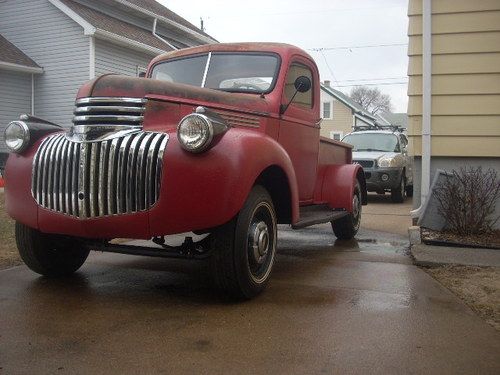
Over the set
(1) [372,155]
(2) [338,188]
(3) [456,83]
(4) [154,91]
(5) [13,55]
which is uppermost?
(5) [13,55]

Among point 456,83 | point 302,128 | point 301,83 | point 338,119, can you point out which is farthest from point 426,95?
point 338,119

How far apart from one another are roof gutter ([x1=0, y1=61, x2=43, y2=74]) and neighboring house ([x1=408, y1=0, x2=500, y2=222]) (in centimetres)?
1185

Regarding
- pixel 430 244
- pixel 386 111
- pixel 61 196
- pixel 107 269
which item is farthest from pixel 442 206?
pixel 386 111

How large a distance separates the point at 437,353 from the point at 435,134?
14.8 feet

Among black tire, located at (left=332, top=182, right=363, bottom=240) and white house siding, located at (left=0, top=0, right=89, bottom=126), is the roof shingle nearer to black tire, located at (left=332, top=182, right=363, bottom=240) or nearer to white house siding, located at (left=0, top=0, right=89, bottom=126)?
white house siding, located at (left=0, top=0, right=89, bottom=126)

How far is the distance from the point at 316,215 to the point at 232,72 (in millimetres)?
1766

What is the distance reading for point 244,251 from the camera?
3.78m

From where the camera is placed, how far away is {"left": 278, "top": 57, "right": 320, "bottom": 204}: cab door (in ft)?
17.4

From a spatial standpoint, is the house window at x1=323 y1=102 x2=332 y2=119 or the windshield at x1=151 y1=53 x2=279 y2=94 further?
the house window at x1=323 y1=102 x2=332 y2=119

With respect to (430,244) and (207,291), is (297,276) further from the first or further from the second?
(430,244)

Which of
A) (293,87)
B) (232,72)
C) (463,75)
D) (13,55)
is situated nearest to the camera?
(232,72)

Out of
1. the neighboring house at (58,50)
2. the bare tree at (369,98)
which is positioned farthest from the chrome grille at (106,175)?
the bare tree at (369,98)

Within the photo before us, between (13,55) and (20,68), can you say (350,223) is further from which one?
(13,55)

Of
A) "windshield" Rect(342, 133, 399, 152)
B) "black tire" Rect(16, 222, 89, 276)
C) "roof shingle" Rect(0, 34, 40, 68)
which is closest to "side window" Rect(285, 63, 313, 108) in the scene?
"black tire" Rect(16, 222, 89, 276)
